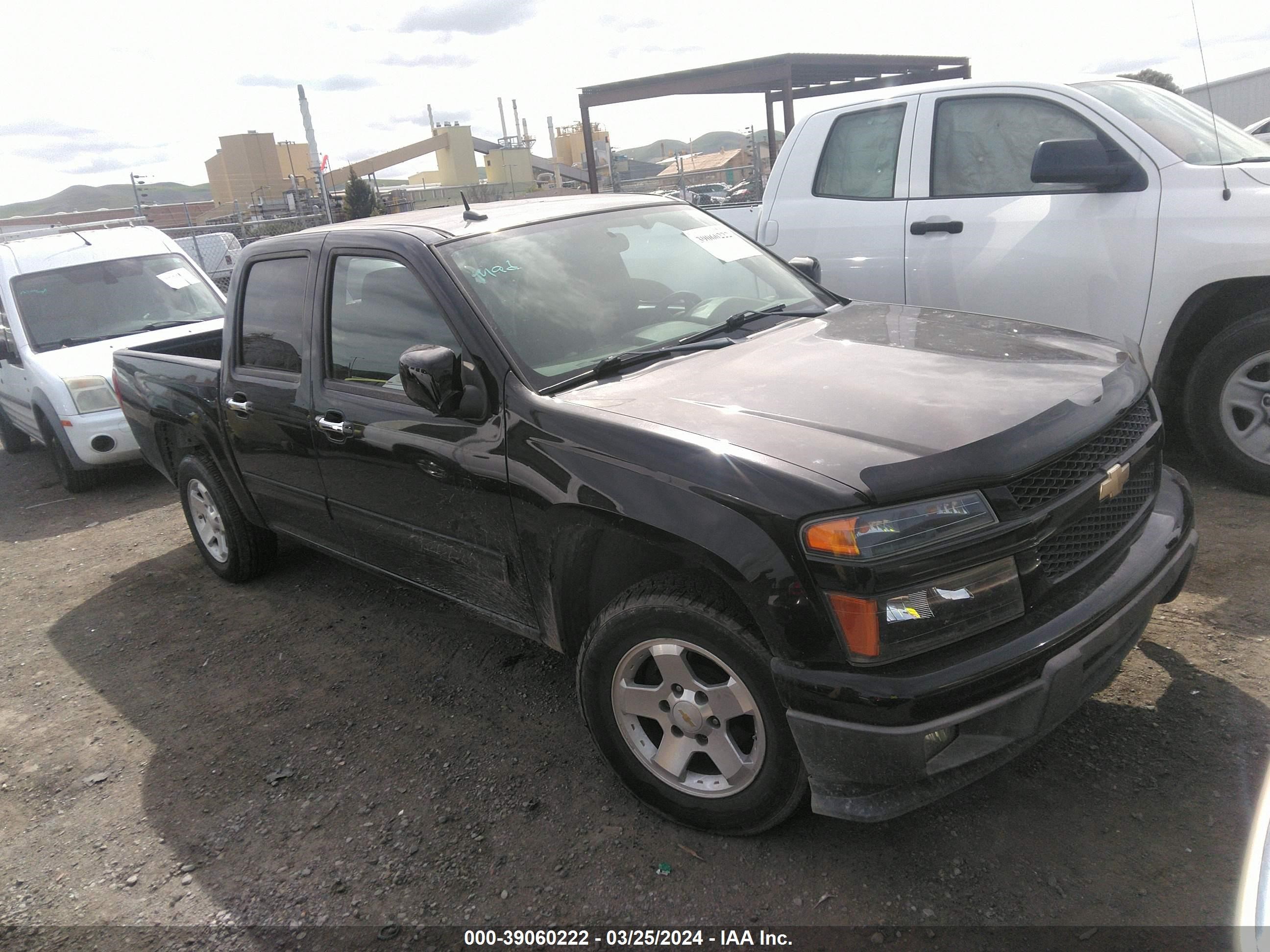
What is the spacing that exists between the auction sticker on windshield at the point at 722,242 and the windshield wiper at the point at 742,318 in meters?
0.38

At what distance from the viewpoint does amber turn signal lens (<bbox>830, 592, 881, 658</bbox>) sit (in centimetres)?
218

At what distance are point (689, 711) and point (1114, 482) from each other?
4.42 ft

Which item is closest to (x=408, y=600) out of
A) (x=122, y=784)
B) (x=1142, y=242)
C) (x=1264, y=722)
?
(x=122, y=784)

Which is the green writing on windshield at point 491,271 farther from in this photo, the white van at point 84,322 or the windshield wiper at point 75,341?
the windshield wiper at point 75,341

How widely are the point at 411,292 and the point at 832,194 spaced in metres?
3.20

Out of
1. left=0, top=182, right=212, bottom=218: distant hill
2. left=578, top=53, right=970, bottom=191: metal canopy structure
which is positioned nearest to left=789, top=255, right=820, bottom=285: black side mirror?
left=578, top=53, right=970, bottom=191: metal canopy structure

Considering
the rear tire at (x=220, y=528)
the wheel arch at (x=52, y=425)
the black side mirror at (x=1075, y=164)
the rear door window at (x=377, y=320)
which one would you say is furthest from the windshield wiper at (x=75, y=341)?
the black side mirror at (x=1075, y=164)

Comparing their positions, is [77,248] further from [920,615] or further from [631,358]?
[920,615]

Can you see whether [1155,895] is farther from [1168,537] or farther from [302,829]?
[302,829]

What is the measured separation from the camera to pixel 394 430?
337cm

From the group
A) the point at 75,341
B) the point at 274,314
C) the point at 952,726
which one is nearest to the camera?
the point at 952,726

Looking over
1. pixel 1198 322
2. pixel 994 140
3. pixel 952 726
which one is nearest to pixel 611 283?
pixel 952 726

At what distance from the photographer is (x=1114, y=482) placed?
8.49ft

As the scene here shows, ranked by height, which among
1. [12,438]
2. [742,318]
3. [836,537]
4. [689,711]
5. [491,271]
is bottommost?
[12,438]
